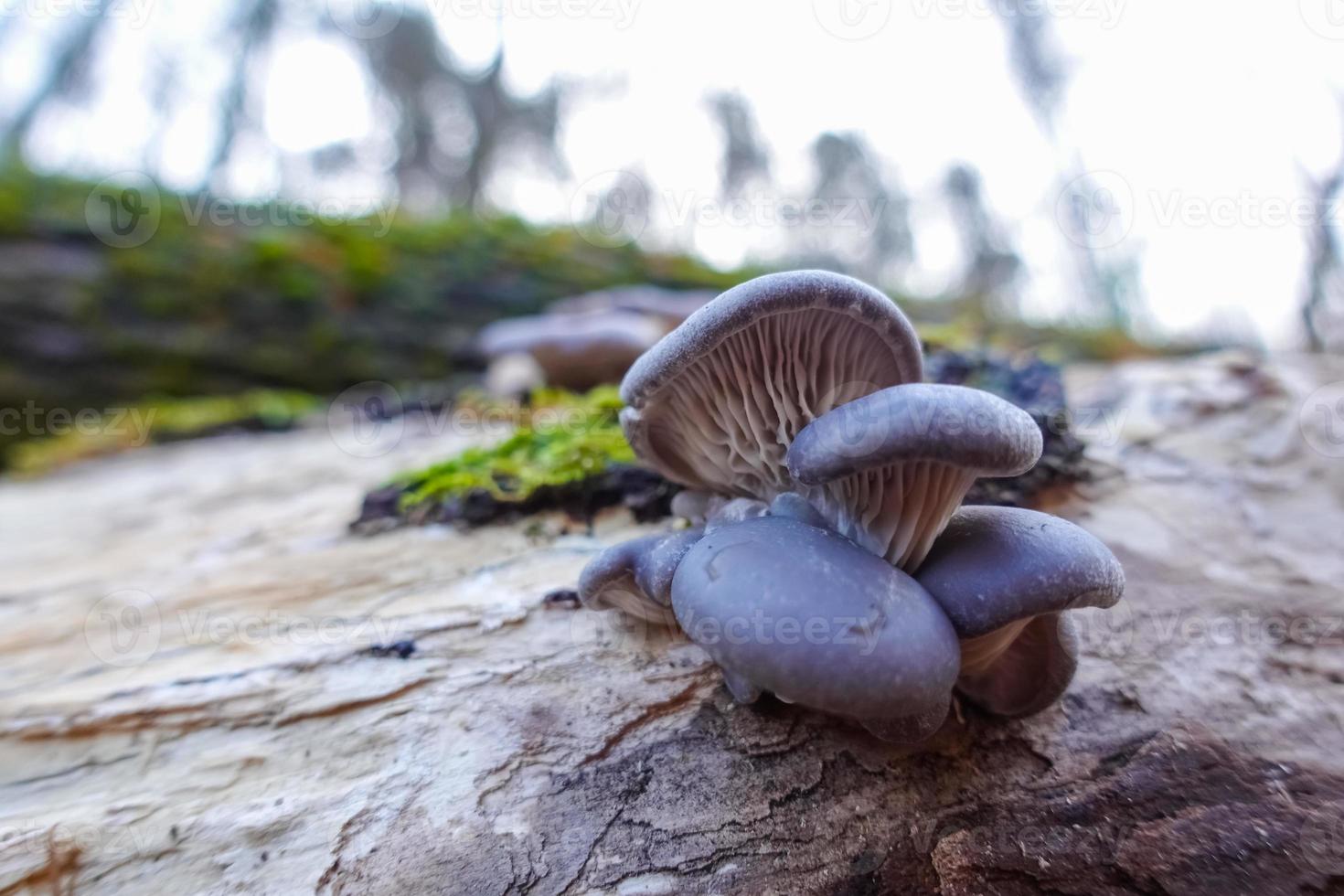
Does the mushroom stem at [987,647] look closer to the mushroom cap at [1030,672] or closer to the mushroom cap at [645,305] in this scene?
the mushroom cap at [1030,672]

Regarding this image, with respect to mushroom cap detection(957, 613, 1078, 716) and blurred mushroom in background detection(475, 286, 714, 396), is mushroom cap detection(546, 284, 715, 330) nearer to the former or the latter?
blurred mushroom in background detection(475, 286, 714, 396)

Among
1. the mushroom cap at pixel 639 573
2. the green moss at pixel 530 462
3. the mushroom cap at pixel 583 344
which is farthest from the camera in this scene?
the mushroom cap at pixel 583 344

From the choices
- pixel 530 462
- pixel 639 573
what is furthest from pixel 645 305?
pixel 639 573

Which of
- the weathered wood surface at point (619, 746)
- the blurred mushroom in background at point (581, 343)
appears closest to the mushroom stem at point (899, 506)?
the weathered wood surface at point (619, 746)

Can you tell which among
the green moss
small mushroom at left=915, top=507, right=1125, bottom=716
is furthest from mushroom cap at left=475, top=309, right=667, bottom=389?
small mushroom at left=915, top=507, right=1125, bottom=716

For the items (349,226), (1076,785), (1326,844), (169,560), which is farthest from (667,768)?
(349,226)

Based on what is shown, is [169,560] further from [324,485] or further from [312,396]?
[312,396]

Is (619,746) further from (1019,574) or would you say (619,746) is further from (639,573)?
(1019,574)
